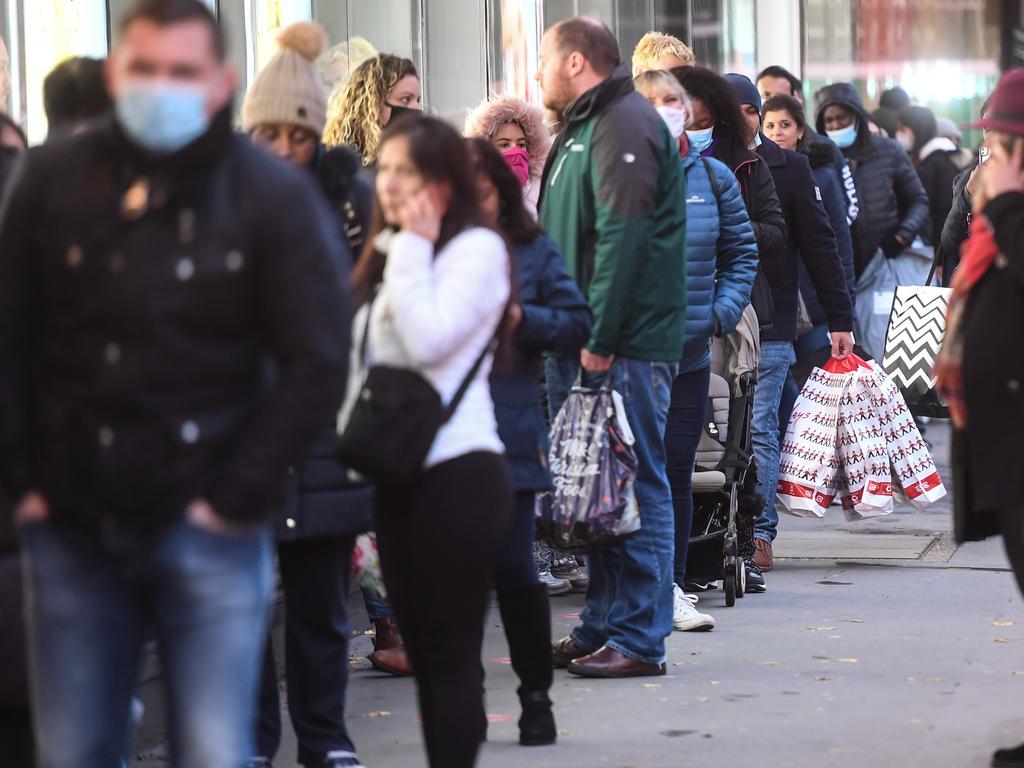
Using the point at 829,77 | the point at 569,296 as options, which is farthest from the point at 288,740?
the point at 829,77

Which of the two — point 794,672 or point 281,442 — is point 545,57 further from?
point 281,442

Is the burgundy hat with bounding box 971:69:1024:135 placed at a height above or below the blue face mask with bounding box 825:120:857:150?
above

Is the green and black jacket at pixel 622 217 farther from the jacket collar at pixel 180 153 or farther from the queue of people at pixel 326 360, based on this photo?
the jacket collar at pixel 180 153

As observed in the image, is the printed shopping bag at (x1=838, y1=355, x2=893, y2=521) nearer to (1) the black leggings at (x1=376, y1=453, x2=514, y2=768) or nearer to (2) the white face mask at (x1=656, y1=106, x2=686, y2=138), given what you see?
(2) the white face mask at (x1=656, y1=106, x2=686, y2=138)

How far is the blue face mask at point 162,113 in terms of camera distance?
3.37 metres

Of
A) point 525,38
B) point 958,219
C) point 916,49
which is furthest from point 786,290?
point 916,49

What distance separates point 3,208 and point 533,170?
17.9 ft

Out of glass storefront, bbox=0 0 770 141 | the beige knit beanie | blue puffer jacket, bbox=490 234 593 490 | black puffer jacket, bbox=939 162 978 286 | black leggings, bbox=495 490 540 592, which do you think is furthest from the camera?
black puffer jacket, bbox=939 162 978 286

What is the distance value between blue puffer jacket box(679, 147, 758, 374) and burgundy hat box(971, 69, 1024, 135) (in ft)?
7.67

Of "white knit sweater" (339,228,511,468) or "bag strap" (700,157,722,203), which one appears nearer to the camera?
"white knit sweater" (339,228,511,468)

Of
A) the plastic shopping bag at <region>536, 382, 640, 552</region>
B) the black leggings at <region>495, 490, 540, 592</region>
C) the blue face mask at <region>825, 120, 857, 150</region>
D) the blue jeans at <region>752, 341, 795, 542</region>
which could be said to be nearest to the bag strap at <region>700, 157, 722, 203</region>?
the plastic shopping bag at <region>536, 382, 640, 552</region>

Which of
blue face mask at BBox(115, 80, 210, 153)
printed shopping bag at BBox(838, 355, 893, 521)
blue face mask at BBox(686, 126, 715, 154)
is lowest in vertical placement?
printed shopping bag at BBox(838, 355, 893, 521)

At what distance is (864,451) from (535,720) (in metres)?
3.93

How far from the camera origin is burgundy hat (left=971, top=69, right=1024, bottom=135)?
5.20m
